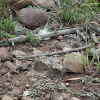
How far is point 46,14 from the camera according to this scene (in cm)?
349

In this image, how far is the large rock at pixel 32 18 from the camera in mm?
3302

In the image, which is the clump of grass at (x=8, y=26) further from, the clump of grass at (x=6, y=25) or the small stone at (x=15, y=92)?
the small stone at (x=15, y=92)

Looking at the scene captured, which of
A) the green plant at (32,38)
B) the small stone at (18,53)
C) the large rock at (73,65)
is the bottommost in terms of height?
the large rock at (73,65)

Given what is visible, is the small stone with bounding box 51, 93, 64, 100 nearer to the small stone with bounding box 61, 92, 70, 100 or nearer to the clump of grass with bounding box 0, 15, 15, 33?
the small stone with bounding box 61, 92, 70, 100

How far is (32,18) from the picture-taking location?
3332 mm

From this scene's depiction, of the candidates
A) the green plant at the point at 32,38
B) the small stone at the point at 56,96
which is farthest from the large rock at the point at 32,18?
the small stone at the point at 56,96

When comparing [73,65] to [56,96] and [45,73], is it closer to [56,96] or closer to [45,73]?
[45,73]

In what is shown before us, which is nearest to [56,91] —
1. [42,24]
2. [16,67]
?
[16,67]

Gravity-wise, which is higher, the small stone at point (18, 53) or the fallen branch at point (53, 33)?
the fallen branch at point (53, 33)

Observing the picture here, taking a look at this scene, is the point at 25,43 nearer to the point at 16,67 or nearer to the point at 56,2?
the point at 16,67

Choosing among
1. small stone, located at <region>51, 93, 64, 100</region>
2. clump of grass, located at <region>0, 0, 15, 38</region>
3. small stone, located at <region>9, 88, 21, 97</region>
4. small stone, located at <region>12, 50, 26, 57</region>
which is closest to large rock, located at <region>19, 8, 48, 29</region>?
clump of grass, located at <region>0, 0, 15, 38</region>

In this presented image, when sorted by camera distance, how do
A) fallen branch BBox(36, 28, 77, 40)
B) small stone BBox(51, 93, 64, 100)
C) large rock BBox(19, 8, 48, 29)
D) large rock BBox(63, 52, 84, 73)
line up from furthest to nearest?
large rock BBox(19, 8, 48, 29) → fallen branch BBox(36, 28, 77, 40) → large rock BBox(63, 52, 84, 73) → small stone BBox(51, 93, 64, 100)

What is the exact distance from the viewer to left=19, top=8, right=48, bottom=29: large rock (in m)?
3.30

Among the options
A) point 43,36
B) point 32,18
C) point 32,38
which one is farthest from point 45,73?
point 32,18
